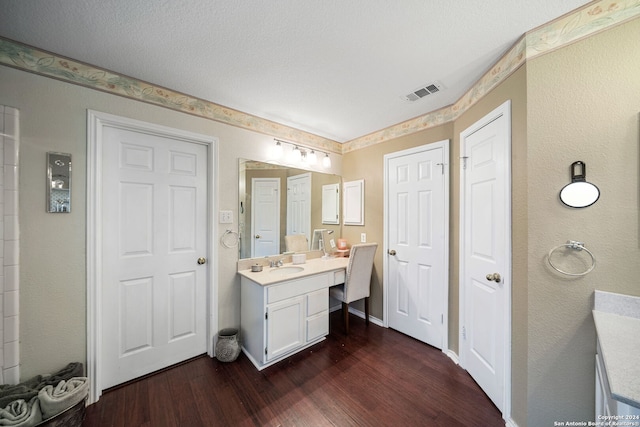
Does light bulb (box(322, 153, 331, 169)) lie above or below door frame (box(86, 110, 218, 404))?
above

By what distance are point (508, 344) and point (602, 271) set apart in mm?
663

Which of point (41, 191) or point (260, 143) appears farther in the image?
point (260, 143)

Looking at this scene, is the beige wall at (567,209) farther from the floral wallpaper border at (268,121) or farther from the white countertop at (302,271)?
the white countertop at (302,271)

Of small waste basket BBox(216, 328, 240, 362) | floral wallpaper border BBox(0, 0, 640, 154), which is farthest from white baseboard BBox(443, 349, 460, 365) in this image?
floral wallpaper border BBox(0, 0, 640, 154)

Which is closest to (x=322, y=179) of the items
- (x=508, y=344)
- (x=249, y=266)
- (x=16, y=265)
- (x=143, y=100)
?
(x=249, y=266)

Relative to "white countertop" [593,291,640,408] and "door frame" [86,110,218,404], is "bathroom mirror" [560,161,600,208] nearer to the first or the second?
"white countertop" [593,291,640,408]

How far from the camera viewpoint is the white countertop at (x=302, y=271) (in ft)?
6.52

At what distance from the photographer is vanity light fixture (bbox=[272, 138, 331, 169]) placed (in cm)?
254

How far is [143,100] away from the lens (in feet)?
5.94

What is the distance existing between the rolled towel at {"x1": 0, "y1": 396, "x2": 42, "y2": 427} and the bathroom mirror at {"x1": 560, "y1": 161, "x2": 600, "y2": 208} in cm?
299

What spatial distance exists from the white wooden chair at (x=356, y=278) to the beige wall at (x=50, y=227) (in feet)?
7.01

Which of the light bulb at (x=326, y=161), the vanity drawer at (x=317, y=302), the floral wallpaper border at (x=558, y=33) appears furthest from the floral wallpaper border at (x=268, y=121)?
the vanity drawer at (x=317, y=302)

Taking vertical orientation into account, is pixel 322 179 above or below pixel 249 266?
above

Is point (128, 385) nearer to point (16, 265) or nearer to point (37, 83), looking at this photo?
point (16, 265)
